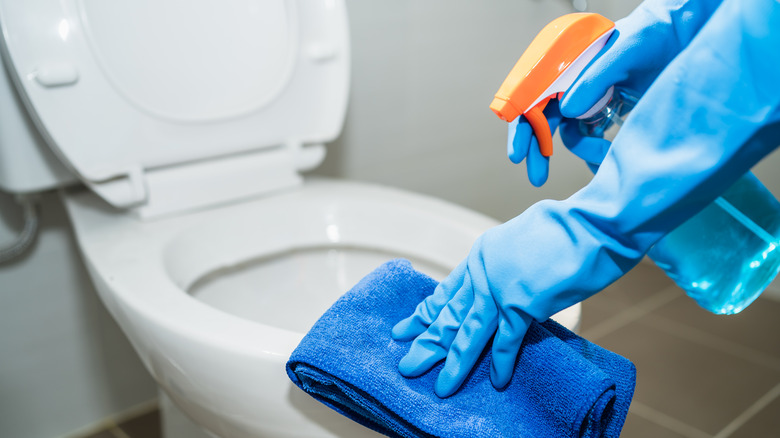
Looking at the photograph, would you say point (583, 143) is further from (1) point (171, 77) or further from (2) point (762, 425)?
(2) point (762, 425)

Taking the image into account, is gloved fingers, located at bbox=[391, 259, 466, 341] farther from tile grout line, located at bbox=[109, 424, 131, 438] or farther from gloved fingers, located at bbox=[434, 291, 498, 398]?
tile grout line, located at bbox=[109, 424, 131, 438]

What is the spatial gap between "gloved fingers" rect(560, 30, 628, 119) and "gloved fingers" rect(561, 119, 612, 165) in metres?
0.08

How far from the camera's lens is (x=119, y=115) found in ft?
2.30

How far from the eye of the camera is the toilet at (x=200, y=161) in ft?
2.13

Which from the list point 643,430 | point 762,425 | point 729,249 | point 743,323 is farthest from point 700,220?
point 743,323

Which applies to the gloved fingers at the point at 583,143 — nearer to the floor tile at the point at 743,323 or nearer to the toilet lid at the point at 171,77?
the toilet lid at the point at 171,77

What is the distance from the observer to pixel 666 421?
999 millimetres

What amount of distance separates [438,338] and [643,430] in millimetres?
707

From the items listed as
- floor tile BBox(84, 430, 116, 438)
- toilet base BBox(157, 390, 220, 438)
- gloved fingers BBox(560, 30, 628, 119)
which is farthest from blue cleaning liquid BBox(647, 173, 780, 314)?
floor tile BBox(84, 430, 116, 438)

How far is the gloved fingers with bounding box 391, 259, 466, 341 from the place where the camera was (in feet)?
1.37

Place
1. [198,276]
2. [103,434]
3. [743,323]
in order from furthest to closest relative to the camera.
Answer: [743,323], [103,434], [198,276]

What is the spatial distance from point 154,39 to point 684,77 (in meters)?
0.59

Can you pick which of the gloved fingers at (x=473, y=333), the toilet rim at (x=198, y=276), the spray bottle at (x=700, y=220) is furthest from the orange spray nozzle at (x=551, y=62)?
the toilet rim at (x=198, y=276)

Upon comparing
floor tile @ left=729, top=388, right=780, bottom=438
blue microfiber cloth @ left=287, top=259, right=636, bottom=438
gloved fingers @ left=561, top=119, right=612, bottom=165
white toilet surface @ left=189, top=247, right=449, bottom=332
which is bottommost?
floor tile @ left=729, top=388, right=780, bottom=438
